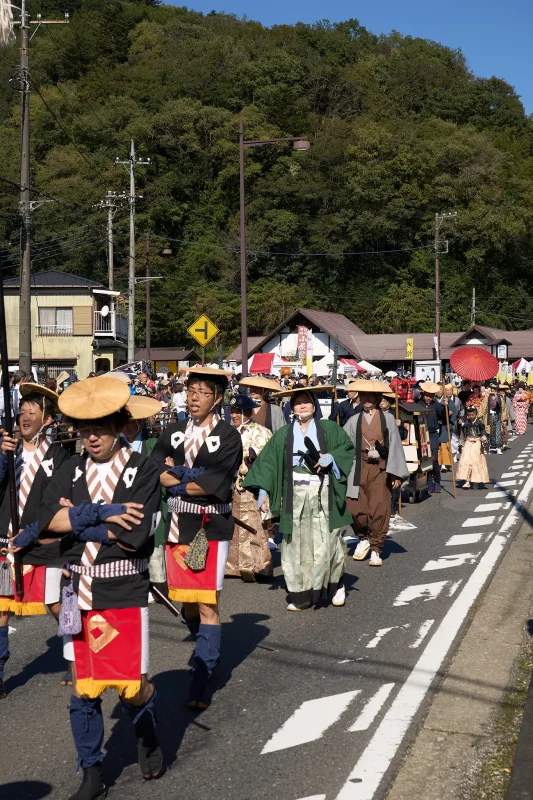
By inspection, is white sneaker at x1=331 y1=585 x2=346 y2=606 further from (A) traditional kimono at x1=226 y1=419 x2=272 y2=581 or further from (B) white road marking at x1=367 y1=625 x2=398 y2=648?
(A) traditional kimono at x1=226 y1=419 x2=272 y2=581

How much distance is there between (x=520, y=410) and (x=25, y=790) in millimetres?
32030

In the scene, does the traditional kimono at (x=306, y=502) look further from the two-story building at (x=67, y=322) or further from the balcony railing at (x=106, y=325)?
the balcony railing at (x=106, y=325)

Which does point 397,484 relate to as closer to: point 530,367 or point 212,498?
point 212,498

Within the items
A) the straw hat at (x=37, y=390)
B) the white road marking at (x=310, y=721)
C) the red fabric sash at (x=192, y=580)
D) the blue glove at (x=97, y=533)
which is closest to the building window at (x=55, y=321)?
the straw hat at (x=37, y=390)

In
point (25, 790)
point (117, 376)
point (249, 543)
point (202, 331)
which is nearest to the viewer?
point (25, 790)

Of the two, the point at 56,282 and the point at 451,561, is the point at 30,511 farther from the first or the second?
the point at 56,282

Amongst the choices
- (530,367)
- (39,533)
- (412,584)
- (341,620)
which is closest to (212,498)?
(39,533)

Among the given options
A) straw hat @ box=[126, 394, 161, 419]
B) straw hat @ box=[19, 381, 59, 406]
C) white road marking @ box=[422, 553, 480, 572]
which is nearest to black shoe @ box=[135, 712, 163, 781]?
straw hat @ box=[19, 381, 59, 406]

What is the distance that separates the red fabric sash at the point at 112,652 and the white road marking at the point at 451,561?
5.81 m

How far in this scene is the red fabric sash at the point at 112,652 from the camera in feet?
13.7

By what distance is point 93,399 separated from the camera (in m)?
4.17

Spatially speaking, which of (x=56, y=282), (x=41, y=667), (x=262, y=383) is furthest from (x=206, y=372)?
(x=56, y=282)

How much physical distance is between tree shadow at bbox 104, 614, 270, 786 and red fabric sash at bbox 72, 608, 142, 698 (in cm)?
60

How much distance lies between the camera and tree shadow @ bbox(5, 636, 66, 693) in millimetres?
6098
